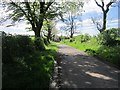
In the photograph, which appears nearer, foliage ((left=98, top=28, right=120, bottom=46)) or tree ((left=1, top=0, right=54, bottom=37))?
foliage ((left=98, top=28, right=120, bottom=46))

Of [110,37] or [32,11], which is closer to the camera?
[110,37]

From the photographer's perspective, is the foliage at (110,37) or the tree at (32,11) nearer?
the foliage at (110,37)

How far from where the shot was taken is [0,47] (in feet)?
42.8

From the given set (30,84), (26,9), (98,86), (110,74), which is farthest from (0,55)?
(26,9)

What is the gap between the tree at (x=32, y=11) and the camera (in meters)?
34.9

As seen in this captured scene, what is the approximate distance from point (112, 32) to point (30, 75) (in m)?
22.8

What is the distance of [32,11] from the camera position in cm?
3547

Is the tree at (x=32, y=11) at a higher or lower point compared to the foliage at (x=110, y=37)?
higher

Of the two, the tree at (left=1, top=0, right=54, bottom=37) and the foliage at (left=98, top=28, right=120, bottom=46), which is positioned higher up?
the tree at (left=1, top=0, right=54, bottom=37)

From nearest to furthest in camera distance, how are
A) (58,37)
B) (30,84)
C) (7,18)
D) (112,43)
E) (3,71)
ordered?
(30,84), (3,71), (112,43), (7,18), (58,37)

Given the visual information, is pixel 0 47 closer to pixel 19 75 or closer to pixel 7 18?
pixel 19 75

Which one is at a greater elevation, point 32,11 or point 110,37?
point 32,11

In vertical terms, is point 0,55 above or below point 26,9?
below

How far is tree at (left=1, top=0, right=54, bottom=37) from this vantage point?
115 feet
